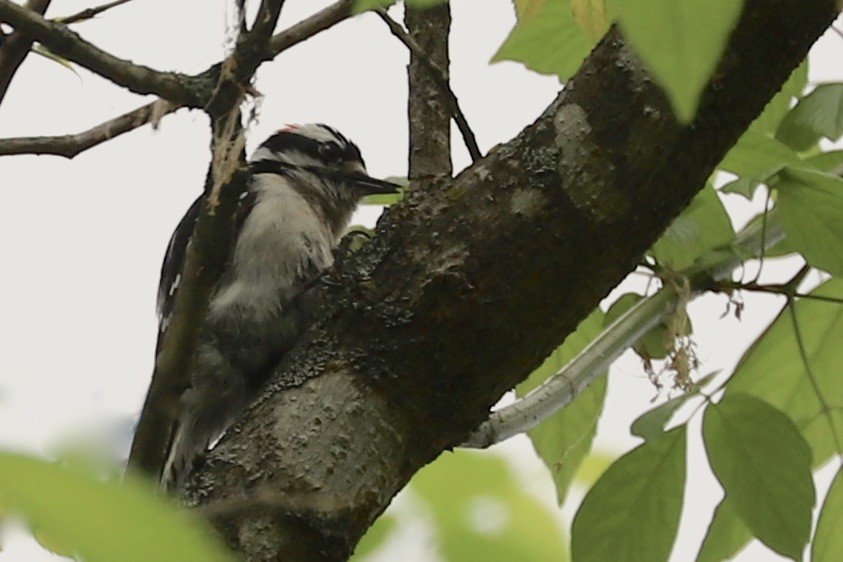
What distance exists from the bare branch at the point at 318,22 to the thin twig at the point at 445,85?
2.9 inches

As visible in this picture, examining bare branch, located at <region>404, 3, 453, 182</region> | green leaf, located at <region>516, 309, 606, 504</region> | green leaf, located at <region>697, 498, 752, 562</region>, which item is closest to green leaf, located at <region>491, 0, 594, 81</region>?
bare branch, located at <region>404, 3, 453, 182</region>

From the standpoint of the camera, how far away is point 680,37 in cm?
29

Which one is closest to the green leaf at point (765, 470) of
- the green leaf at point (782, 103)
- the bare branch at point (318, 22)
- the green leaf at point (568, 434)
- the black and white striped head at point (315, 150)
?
the green leaf at point (568, 434)

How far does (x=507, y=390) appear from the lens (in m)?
1.14

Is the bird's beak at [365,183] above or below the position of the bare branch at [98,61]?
above

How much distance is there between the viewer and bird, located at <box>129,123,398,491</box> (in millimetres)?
1703

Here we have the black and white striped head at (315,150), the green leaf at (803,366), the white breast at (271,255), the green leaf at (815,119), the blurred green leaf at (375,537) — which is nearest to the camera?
the blurred green leaf at (375,537)

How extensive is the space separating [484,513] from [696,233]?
0.82 m

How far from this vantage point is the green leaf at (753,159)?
1.19m

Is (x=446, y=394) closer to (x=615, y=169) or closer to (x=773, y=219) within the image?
(x=615, y=169)

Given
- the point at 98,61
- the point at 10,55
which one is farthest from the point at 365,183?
the point at 98,61

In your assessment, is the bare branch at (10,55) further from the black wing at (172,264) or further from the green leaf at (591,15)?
the black wing at (172,264)

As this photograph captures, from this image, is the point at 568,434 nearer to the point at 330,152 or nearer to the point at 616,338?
the point at 616,338

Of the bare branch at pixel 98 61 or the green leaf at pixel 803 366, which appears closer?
the bare branch at pixel 98 61
